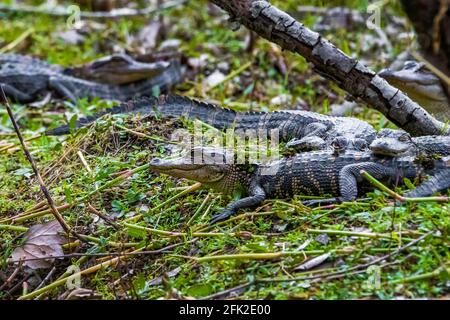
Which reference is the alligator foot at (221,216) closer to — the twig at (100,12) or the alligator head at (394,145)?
the alligator head at (394,145)

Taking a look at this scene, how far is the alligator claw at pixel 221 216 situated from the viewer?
3.88m

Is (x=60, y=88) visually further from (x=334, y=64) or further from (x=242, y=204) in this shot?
(x=242, y=204)

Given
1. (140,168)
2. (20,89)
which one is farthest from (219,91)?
(140,168)

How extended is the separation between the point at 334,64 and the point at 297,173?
765 millimetres

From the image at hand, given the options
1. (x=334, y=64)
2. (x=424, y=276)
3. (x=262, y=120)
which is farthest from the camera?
(x=262, y=120)

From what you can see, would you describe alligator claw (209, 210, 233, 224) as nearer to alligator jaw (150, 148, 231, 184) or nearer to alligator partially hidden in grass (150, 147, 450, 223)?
alligator partially hidden in grass (150, 147, 450, 223)

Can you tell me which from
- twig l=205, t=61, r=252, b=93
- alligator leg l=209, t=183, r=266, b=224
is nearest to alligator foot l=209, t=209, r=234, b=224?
alligator leg l=209, t=183, r=266, b=224

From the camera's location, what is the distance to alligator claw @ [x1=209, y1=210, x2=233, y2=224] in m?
3.88

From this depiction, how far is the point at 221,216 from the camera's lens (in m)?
3.89

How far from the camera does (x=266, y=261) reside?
11.2ft

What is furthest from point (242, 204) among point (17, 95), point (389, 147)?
point (17, 95)

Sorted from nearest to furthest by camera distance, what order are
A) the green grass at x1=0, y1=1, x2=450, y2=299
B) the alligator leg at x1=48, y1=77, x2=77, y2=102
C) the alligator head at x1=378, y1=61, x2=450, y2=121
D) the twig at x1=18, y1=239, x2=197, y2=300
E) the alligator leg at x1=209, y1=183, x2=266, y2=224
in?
1. the green grass at x1=0, y1=1, x2=450, y2=299
2. the twig at x1=18, y1=239, x2=197, y2=300
3. the alligator leg at x1=209, y1=183, x2=266, y2=224
4. the alligator head at x1=378, y1=61, x2=450, y2=121
5. the alligator leg at x1=48, y1=77, x2=77, y2=102

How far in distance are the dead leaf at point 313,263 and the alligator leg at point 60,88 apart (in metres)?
5.12

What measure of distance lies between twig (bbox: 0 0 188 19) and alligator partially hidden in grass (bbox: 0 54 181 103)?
1.55 meters
